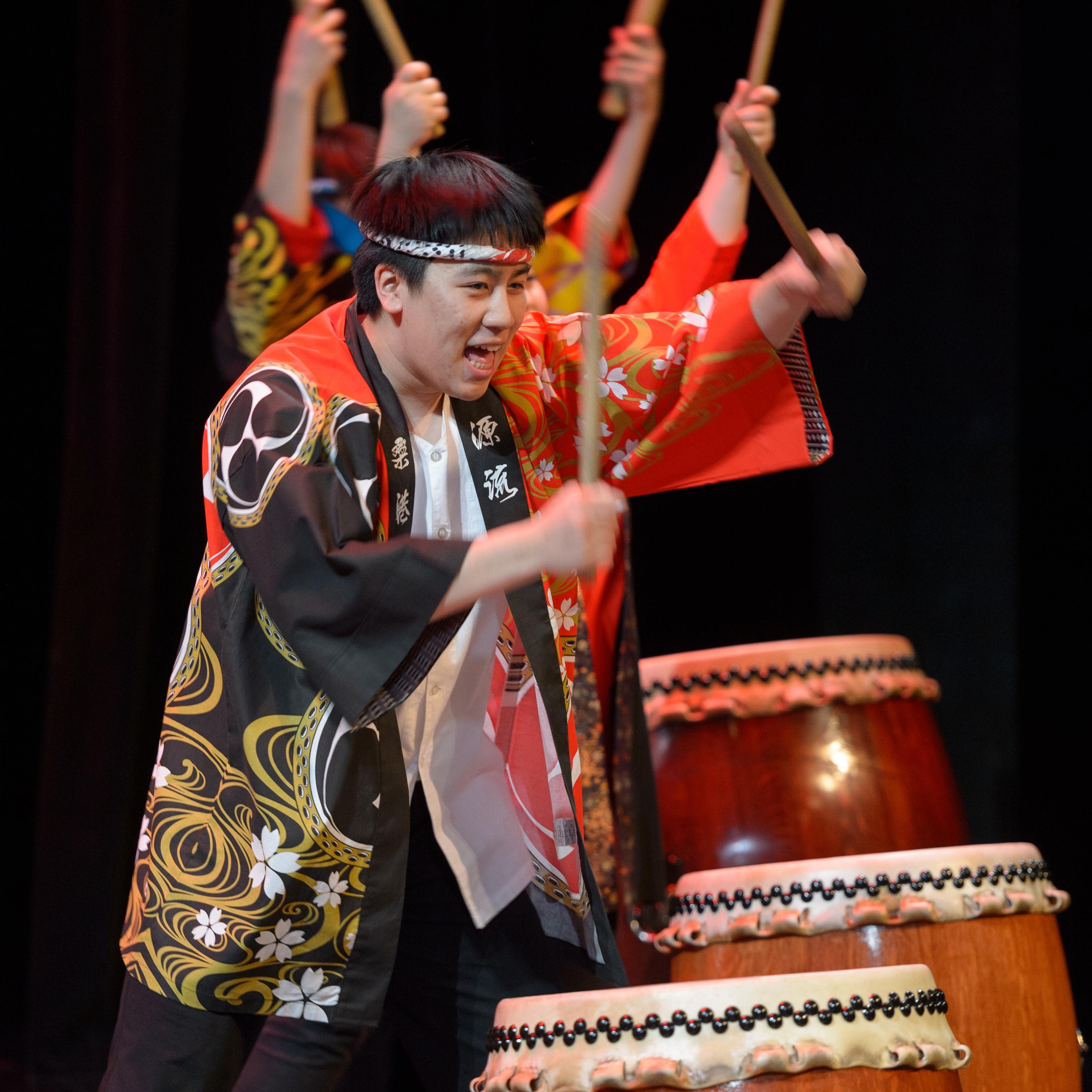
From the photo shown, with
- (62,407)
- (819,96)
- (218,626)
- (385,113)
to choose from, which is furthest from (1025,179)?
(218,626)

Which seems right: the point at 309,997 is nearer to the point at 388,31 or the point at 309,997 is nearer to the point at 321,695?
the point at 321,695

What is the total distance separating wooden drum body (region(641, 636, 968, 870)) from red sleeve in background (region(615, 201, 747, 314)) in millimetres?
506

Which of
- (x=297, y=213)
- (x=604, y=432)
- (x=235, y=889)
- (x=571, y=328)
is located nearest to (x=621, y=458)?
(x=604, y=432)

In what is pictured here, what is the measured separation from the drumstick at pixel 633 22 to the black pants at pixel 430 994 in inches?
51.7

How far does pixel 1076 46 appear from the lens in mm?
2887

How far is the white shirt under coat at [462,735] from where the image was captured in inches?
61.1

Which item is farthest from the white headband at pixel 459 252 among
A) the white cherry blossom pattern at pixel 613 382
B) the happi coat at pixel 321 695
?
the white cherry blossom pattern at pixel 613 382

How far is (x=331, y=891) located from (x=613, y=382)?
0.67 m

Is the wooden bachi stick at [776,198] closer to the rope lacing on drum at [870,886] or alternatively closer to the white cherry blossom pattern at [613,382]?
the white cherry blossom pattern at [613,382]

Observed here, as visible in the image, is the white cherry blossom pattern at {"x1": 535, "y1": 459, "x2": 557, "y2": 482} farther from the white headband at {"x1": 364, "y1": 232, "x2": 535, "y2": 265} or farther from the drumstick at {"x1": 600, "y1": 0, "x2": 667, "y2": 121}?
the drumstick at {"x1": 600, "y1": 0, "x2": 667, "y2": 121}

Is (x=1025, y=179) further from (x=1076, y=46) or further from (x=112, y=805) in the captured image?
(x=112, y=805)

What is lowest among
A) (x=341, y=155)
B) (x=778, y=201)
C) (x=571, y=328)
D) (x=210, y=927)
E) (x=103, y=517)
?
(x=210, y=927)

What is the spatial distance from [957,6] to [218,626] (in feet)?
7.84

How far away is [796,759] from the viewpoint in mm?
1947
